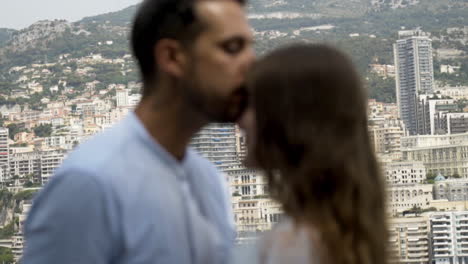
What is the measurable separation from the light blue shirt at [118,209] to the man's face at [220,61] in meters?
0.06

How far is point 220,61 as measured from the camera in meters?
0.85

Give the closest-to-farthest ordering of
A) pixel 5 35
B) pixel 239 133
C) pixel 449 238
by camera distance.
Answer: pixel 449 238 → pixel 239 133 → pixel 5 35

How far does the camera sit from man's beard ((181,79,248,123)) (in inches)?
33.4

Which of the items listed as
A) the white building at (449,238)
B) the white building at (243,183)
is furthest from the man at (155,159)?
the white building at (243,183)

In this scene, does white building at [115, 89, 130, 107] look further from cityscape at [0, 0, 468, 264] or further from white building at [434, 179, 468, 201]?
white building at [434, 179, 468, 201]

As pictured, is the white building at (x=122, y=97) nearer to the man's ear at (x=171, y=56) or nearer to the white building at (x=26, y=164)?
the white building at (x=26, y=164)

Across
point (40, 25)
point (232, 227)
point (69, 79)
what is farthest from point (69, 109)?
point (232, 227)

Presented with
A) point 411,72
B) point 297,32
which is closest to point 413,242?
point 411,72

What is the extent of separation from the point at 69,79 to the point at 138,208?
30.9m

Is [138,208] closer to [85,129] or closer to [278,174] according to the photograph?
[278,174]

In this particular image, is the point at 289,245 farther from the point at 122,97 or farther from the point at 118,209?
the point at 122,97

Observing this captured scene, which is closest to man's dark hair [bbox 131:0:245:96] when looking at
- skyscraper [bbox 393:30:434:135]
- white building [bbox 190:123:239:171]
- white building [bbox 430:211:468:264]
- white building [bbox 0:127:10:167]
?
white building [bbox 430:211:468:264]

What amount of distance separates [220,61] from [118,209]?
5.7 inches

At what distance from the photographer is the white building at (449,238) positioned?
17953 millimetres
